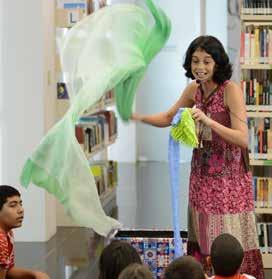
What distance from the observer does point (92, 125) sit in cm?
791

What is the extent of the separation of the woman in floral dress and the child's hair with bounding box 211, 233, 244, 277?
0.55 meters

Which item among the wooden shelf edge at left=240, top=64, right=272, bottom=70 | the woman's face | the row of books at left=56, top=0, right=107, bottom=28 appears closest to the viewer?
the woman's face

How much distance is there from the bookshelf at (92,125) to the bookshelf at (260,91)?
4.01ft

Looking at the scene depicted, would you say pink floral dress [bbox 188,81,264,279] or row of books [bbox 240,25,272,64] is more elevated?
row of books [bbox 240,25,272,64]

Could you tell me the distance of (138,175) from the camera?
10.7 m

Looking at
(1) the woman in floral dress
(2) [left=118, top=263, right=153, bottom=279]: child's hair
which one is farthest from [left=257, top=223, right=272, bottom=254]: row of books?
(2) [left=118, top=263, right=153, bottom=279]: child's hair

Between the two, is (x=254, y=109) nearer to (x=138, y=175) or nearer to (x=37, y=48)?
(x=37, y=48)

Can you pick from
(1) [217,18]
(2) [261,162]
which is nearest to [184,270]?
(2) [261,162]

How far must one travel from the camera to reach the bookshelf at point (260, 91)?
5605 millimetres

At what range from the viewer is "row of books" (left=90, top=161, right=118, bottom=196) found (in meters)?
8.02

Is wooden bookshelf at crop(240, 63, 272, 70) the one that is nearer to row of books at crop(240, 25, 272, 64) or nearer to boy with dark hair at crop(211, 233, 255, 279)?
row of books at crop(240, 25, 272, 64)

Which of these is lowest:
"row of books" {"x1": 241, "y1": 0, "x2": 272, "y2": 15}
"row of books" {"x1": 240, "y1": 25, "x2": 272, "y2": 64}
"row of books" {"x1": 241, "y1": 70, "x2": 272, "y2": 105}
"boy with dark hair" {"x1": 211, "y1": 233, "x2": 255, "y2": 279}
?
"boy with dark hair" {"x1": 211, "y1": 233, "x2": 255, "y2": 279}

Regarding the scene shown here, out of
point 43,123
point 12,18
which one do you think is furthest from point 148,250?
point 12,18

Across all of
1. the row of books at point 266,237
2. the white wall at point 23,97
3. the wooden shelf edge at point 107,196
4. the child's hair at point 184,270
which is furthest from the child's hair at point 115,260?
the wooden shelf edge at point 107,196
